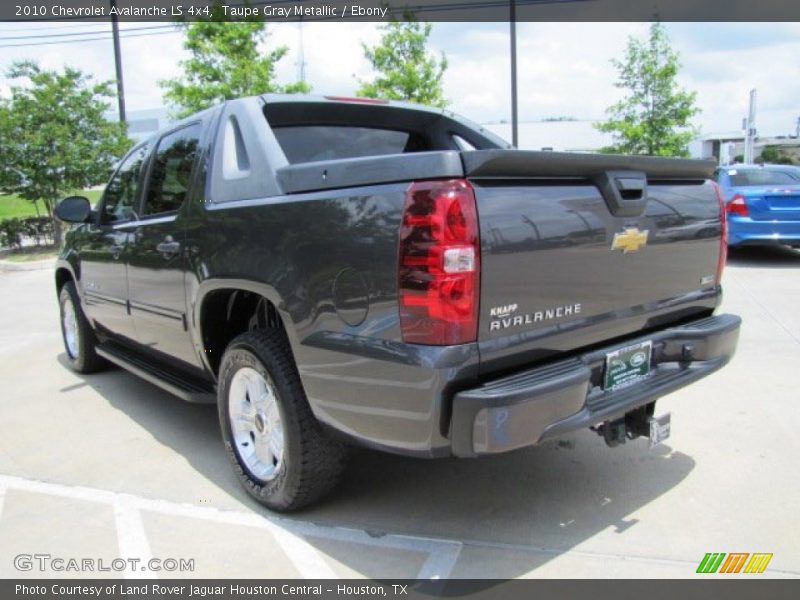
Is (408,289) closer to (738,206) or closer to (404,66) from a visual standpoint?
(738,206)

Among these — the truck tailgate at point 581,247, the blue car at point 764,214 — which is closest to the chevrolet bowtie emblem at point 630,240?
the truck tailgate at point 581,247

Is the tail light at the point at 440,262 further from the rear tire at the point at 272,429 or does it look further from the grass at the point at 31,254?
the grass at the point at 31,254

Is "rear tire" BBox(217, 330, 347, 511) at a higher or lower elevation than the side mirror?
lower

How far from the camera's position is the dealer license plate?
9.14 feet

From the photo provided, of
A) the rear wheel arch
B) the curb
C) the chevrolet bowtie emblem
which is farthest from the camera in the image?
the curb

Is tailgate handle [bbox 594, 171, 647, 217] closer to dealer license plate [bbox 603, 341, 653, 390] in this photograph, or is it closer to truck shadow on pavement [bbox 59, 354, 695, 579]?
dealer license plate [bbox 603, 341, 653, 390]

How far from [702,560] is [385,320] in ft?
5.29

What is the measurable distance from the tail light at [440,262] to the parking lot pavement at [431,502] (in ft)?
3.47

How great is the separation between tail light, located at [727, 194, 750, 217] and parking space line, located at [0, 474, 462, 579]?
8884 mm

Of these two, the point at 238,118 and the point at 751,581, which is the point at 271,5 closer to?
the point at 238,118

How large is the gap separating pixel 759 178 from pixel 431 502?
32.1 feet

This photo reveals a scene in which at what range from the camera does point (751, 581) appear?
2559 mm

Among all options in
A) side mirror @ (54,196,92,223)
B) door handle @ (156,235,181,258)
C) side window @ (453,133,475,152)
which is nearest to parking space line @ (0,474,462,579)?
door handle @ (156,235,181,258)

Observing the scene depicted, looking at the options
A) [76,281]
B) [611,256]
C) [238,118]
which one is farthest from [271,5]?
[611,256]
